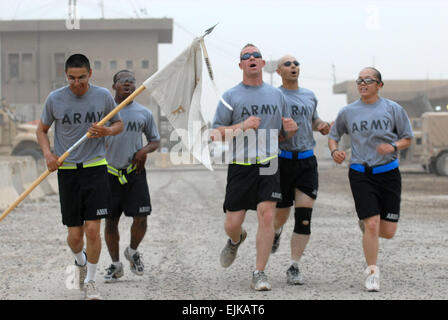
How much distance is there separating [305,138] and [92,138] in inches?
85.0

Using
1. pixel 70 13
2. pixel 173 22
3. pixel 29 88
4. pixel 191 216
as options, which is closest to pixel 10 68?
pixel 29 88

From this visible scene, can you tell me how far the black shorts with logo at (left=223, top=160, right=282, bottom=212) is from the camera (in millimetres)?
7098

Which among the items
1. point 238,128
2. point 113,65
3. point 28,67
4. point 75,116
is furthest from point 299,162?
point 28,67

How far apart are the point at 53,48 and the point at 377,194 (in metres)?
63.3

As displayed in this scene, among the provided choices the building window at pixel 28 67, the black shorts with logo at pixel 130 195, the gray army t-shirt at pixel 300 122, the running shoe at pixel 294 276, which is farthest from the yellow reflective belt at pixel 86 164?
the building window at pixel 28 67

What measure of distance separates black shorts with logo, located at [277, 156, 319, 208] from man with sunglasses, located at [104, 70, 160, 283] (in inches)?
52.9

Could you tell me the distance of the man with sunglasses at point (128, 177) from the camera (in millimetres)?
7594

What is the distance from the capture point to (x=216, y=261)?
28.8ft

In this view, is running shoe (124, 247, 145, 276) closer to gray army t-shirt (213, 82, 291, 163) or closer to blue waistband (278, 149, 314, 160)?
gray army t-shirt (213, 82, 291, 163)

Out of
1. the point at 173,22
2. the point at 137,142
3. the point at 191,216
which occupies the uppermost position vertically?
the point at 173,22

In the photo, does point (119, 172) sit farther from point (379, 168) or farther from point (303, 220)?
point (379, 168)

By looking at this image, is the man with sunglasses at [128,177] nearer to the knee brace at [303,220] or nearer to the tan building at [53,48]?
the knee brace at [303,220]

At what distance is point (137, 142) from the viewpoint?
7.70m
